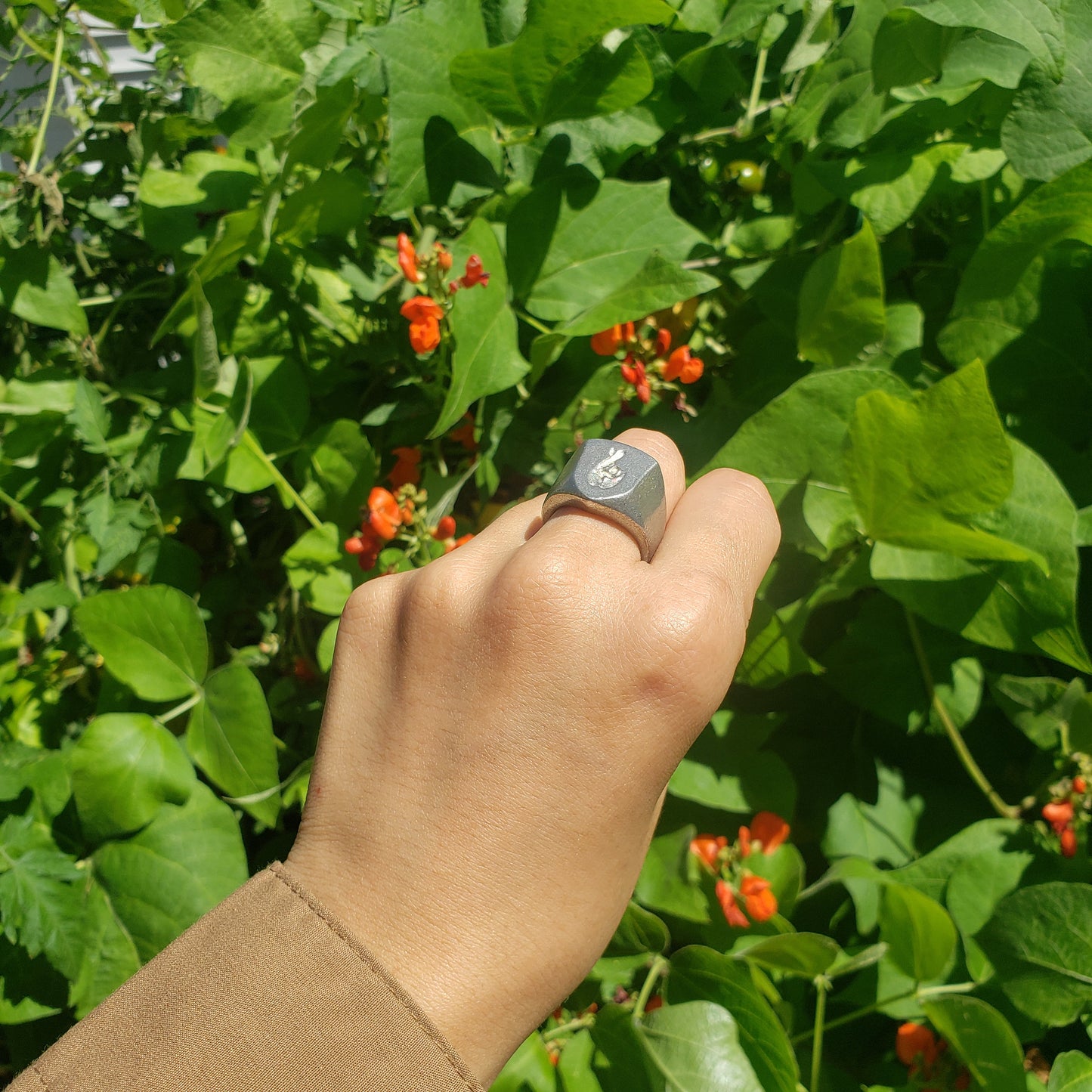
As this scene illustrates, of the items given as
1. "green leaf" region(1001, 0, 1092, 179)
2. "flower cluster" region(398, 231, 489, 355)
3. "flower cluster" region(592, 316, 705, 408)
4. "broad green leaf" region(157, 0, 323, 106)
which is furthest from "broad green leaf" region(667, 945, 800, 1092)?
"broad green leaf" region(157, 0, 323, 106)

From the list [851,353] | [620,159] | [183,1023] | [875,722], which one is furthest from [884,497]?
[183,1023]

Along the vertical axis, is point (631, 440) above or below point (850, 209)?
below

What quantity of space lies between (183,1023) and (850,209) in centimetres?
99

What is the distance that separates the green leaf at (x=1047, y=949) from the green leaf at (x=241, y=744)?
76 cm

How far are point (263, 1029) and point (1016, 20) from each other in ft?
3.12

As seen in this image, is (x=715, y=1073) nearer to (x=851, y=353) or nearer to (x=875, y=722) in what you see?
(x=875, y=722)

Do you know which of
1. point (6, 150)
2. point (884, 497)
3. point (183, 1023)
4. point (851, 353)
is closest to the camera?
point (183, 1023)

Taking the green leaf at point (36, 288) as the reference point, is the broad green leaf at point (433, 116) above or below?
above

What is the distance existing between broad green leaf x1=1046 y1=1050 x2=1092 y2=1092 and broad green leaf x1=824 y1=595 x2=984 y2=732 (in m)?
0.32

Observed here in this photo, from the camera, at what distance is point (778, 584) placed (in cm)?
92

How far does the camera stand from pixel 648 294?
0.83 meters

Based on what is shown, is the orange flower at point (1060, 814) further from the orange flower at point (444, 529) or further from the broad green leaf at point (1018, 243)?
the orange flower at point (444, 529)

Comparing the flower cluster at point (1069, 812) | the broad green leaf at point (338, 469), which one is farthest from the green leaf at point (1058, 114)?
the broad green leaf at point (338, 469)

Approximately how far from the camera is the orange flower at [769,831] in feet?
2.97
